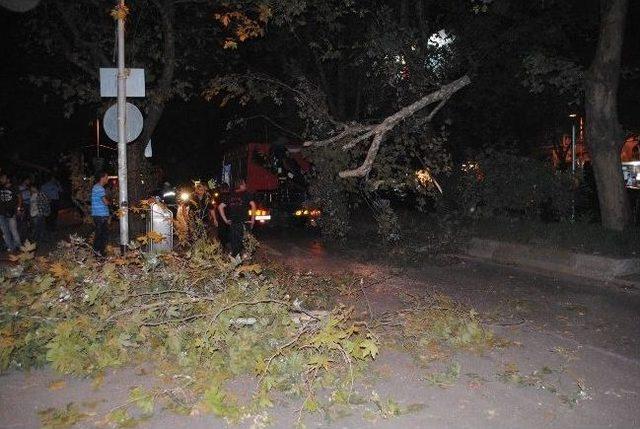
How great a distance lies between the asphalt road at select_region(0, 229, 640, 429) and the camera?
481cm

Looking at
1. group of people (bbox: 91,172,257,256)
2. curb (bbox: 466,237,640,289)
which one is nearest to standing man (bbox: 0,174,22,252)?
group of people (bbox: 91,172,257,256)

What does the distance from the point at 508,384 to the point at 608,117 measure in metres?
8.97

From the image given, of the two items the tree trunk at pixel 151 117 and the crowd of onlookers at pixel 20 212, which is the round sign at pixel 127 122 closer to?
the tree trunk at pixel 151 117

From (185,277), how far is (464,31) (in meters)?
11.2

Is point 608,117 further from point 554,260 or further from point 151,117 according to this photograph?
point 151,117

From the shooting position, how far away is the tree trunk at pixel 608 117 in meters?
12.5

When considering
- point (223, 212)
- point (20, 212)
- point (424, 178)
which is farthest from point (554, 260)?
point (20, 212)

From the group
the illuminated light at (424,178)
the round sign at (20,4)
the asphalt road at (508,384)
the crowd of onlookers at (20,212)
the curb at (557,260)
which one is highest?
the round sign at (20,4)

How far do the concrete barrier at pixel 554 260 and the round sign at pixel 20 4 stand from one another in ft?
37.7

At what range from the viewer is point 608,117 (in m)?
12.7

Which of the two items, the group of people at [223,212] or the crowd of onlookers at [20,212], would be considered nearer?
the group of people at [223,212]

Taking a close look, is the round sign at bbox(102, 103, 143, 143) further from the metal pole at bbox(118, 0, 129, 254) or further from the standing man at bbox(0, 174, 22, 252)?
the standing man at bbox(0, 174, 22, 252)

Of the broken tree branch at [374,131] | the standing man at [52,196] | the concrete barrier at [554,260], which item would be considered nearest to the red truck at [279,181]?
the standing man at [52,196]

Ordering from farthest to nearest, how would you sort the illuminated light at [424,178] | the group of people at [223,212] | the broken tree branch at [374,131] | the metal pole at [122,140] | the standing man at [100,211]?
1. the illuminated light at [424,178]
2. the standing man at [100,211]
3. the group of people at [223,212]
4. the broken tree branch at [374,131]
5. the metal pole at [122,140]
